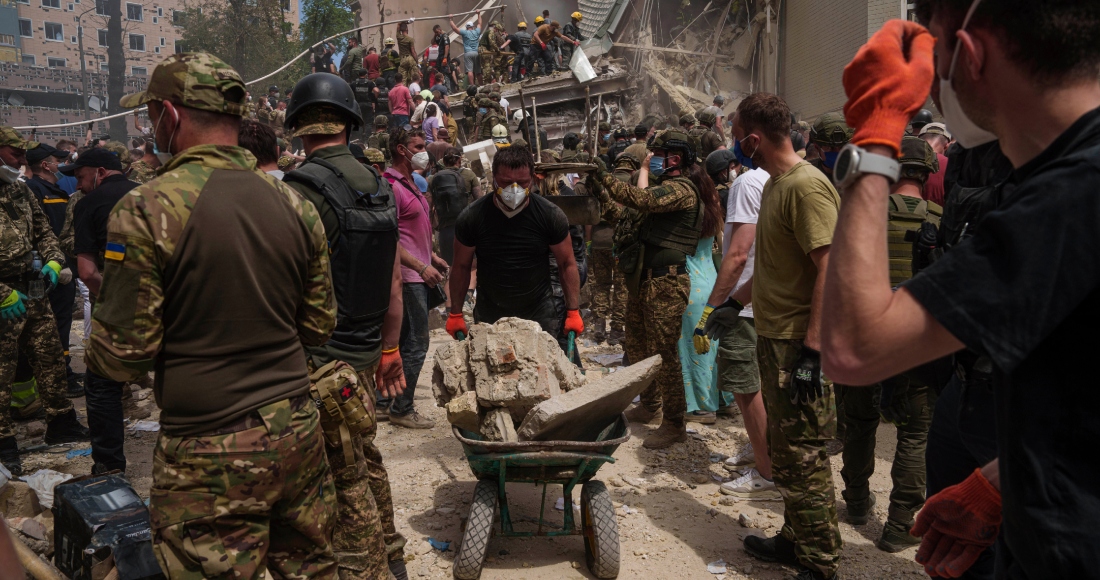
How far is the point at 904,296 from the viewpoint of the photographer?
4.31 feet

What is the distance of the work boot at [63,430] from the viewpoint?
21.3ft

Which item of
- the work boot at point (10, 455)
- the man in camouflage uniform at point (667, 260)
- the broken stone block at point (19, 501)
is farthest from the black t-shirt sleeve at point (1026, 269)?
the work boot at point (10, 455)

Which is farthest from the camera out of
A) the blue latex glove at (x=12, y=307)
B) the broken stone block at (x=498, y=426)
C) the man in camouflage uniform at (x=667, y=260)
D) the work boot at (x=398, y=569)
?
the man in camouflage uniform at (x=667, y=260)

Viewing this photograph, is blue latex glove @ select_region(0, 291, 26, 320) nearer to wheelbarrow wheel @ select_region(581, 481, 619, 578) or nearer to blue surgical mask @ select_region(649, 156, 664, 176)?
wheelbarrow wheel @ select_region(581, 481, 619, 578)

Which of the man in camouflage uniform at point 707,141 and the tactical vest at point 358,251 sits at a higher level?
the man in camouflage uniform at point 707,141

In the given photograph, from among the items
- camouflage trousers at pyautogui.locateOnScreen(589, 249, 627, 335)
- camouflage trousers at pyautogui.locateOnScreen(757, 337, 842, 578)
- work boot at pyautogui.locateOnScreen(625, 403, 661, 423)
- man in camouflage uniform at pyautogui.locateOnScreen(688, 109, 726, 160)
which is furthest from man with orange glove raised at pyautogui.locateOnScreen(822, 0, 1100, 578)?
camouflage trousers at pyautogui.locateOnScreen(589, 249, 627, 335)

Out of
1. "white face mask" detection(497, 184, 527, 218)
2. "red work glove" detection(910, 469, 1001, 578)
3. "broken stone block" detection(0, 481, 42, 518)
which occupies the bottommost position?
"broken stone block" detection(0, 481, 42, 518)

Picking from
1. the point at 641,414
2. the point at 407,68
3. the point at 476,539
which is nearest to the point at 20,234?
the point at 476,539

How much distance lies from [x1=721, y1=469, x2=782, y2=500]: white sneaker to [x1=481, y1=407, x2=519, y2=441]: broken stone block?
1.90m

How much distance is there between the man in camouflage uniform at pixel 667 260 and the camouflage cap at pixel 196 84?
354 cm

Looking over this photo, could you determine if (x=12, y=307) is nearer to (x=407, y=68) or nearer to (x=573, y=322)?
(x=573, y=322)

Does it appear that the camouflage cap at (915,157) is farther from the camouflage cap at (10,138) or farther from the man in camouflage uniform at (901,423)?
the camouflage cap at (10,138)

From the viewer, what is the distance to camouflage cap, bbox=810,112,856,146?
181 inches

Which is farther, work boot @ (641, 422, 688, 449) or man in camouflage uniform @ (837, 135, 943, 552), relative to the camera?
work boot @ (641, 422, 688, 449)
